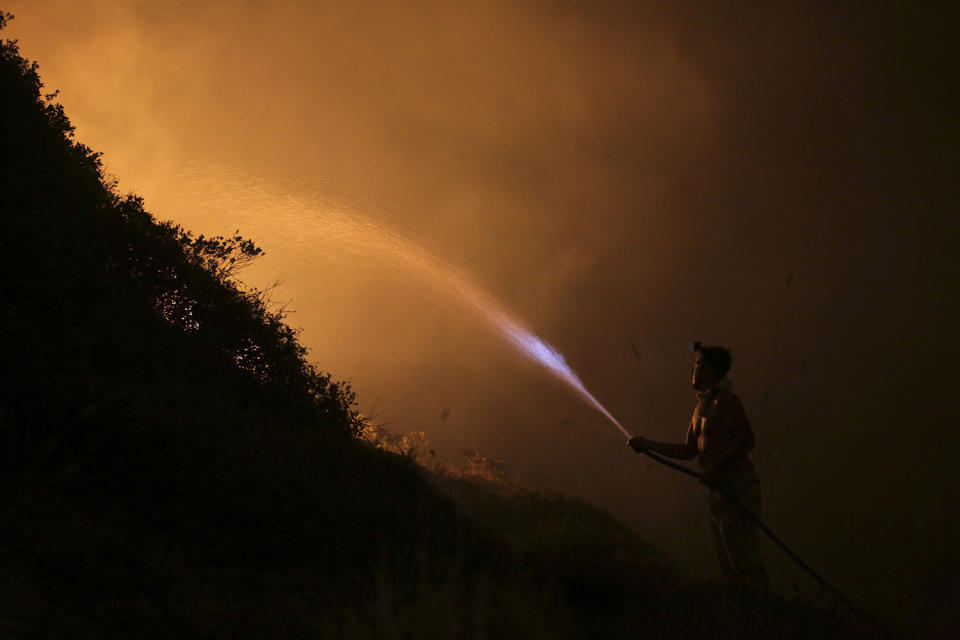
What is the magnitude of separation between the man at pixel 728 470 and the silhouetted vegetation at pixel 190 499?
64.5 inches

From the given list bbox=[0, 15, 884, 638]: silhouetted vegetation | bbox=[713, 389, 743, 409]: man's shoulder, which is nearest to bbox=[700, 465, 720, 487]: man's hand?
→ bbox=[713, 389, 743, 409]: man's shoulder

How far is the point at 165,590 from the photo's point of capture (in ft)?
14.1

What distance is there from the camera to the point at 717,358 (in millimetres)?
7871

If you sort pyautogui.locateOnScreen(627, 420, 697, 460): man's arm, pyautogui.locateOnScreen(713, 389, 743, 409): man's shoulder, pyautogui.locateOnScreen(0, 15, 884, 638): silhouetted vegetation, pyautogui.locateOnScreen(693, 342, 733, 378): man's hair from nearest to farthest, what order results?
1. pyautogui.locateOnScreen(0, 15, 884, 638): silhouetted vegetation
2. pyautogui.locateOnScreen(713, 389, 743, 409): man's shoulder
3. pyautogui.locateOnScreen(693, 342, 733, 378): man's hair
4. pyautogui.locateOnScreen(627, 420, 697, 460): man's arm

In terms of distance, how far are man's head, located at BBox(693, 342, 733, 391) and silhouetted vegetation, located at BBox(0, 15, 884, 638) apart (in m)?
2.38

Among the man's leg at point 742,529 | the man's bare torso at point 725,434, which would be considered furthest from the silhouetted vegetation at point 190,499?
the man's bare torso at point 725,434

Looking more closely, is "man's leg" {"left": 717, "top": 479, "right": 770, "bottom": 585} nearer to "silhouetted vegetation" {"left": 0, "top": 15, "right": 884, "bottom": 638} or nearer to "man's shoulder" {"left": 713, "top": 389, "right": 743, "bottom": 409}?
"man's shoulder" {"left": 713, "top": 389, "right": 743, "bottom": 409}

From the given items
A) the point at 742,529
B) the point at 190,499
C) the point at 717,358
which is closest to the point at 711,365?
the point at 717,358

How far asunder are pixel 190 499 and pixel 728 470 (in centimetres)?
581

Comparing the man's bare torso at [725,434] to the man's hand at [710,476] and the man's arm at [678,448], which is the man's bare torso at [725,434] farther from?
the man's arm at [678,448]

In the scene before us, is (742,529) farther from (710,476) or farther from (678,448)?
(678,448)

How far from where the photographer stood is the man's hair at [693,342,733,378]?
7.86 metres

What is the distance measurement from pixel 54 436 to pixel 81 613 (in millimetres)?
2123

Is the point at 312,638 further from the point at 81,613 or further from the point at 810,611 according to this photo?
the point at 810,611
